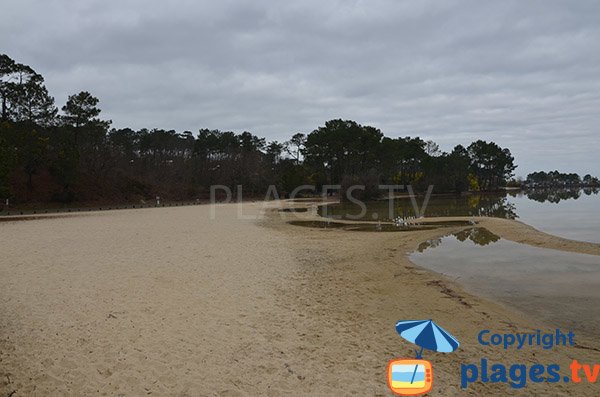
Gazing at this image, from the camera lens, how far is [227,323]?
8383 millimetres

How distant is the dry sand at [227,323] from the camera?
588 cm

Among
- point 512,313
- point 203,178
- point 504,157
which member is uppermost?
point 504,157

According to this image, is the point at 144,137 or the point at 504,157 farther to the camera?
the point at 504,157

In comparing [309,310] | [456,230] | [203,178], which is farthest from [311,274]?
[203,178]

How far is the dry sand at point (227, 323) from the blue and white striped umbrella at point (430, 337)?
835mm

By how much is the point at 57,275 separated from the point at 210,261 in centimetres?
508

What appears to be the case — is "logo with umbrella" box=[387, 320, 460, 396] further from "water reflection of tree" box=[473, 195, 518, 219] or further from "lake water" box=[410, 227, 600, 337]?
"water reflection of tree" box=[473, 195, 518, 219]

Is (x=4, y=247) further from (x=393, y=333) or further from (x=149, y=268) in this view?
(x=393, y=333)

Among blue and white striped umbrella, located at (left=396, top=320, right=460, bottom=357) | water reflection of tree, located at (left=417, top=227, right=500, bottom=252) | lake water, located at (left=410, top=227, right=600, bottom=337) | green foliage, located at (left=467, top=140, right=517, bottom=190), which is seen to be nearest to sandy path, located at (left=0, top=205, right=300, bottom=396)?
blue and white striped umbrella, located at (left=396, top=320, right=460, bottom=357)

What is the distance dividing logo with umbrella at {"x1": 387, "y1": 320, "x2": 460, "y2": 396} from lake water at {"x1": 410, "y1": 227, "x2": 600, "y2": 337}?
4668mm

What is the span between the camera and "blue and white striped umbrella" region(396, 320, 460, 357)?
5230 millimetres

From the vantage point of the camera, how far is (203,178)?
85.9 meters

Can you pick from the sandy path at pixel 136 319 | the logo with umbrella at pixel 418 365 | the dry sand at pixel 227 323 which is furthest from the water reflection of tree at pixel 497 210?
the logo with umbrella at pixel 418 365

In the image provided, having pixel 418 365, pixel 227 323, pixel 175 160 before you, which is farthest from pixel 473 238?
pixel 175 160
